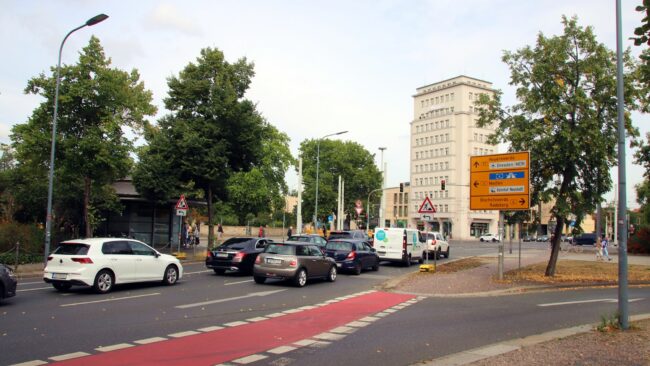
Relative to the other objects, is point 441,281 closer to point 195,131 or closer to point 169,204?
point 195,131

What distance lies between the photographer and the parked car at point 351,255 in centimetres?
2238

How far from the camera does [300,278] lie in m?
17.4

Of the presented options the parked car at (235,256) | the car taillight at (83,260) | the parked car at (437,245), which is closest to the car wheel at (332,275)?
the parked car at (235,256)

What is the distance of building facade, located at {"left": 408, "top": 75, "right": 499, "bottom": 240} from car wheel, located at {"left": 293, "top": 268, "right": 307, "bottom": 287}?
89.8m

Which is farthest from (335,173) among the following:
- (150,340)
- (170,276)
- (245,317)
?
(150,340)

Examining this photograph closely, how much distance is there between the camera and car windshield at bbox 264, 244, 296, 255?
57.5 ft

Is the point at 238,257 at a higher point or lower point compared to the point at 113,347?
higher

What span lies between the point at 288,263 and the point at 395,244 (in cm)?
1139

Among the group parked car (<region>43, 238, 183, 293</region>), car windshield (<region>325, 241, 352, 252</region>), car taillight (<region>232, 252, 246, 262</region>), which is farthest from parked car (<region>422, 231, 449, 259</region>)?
parked car (<region>43, 238, 183, 293</region>)

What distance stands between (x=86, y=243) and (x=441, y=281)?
39.6 ft

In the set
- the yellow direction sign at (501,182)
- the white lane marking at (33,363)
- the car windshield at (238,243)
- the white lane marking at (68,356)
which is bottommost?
the white lane marking at (68,356)

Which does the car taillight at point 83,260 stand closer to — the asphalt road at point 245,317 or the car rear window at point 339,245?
the asphalt road at point 245,317

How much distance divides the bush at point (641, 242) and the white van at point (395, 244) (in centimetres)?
3089

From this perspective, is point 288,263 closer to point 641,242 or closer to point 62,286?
point 62,286
